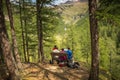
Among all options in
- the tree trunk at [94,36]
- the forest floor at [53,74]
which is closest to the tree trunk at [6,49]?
the forest floor at [53,74]

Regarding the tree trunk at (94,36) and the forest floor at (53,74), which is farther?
the forest floor at (53,74)

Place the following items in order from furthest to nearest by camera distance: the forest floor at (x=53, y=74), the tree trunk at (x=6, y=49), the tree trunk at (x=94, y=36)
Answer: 1. the forest floor at (x=53, y=74)
2. the tree trunk at (x=94, y=36)
3. the tree trunk at (x=6, y=49)

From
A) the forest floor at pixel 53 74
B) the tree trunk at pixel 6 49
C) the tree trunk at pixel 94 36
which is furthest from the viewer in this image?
the forest floor at pixel 53 74

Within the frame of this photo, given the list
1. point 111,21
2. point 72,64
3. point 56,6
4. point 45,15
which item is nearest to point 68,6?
point 56,6

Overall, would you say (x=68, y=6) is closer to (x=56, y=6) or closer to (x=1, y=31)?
(x=56, y=6)

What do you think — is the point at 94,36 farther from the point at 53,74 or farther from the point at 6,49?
the point at 6,49

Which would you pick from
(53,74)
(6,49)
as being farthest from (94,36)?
(6,49)

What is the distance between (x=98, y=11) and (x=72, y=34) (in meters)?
32.5

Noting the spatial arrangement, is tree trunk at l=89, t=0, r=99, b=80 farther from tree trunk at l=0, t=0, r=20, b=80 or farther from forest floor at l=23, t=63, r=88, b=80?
tree trunk at l=0, t=0, r=20, b=80

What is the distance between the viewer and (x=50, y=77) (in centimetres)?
1301

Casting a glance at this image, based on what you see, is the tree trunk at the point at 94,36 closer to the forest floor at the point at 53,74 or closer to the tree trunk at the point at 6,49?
the forest floor at the point at 53,74

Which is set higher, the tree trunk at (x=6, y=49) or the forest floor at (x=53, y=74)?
the tree trunk at (x=6, y=49)

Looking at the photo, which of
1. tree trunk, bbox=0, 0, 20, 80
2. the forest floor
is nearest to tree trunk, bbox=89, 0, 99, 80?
the forest floor

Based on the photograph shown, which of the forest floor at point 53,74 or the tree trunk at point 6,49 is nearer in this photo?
the tree trunk at point 6,49
